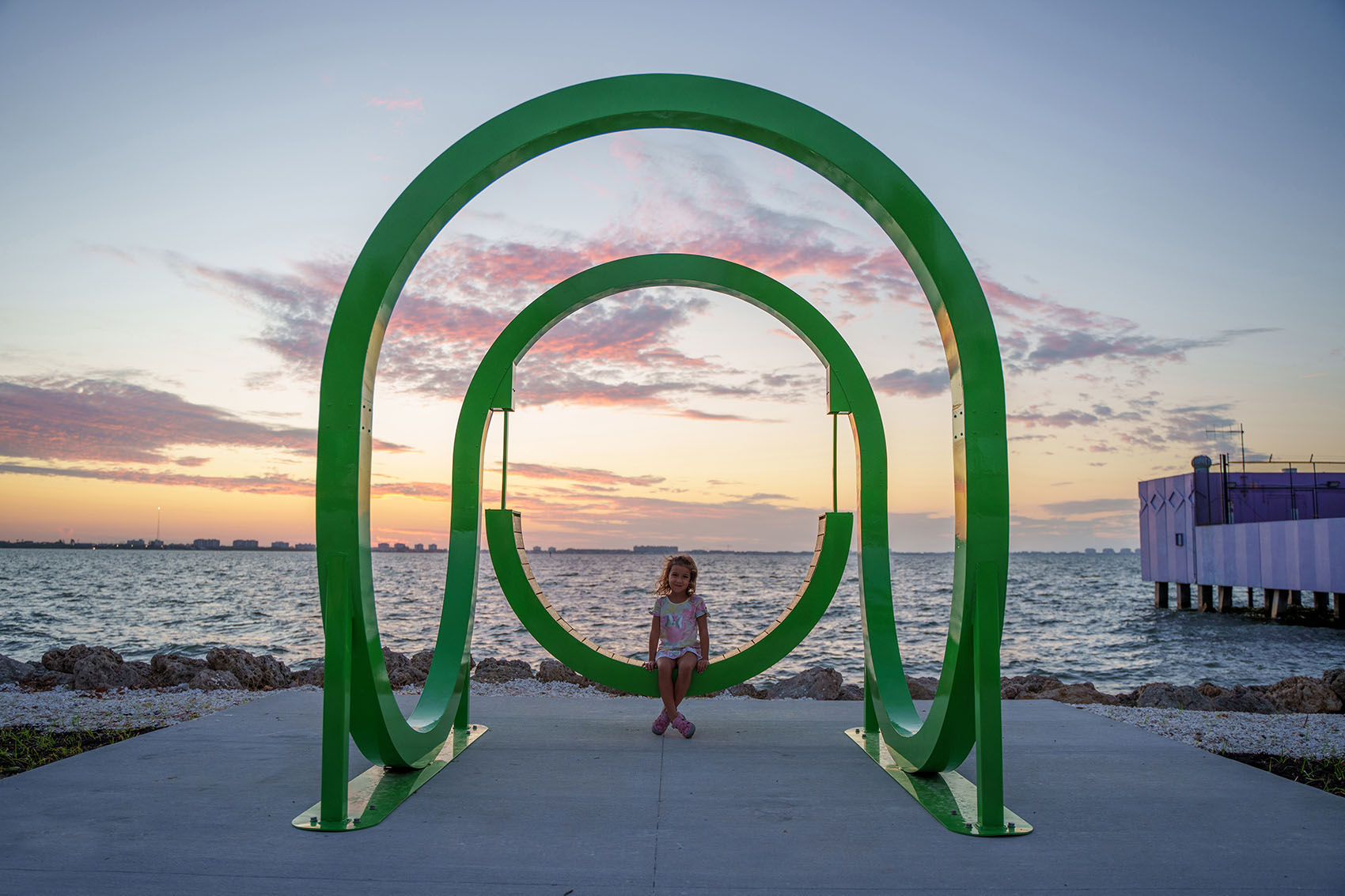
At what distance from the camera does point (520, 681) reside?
32.2 feet

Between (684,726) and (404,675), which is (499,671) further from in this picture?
(684,726)


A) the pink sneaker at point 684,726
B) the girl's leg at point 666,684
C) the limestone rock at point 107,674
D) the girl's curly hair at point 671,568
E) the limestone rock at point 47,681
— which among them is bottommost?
the limestone rock at point 47,681

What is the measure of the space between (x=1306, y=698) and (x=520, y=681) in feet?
31.4

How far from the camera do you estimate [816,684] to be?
942cm

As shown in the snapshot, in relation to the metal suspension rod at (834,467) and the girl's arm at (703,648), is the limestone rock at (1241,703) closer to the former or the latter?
the metal suspension rod at (834,467)

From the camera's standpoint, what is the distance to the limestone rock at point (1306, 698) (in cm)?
992

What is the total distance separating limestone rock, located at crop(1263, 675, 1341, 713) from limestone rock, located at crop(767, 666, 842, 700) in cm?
516

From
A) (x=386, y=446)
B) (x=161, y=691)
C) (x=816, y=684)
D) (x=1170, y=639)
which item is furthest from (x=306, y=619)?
(x=1170, y=639)

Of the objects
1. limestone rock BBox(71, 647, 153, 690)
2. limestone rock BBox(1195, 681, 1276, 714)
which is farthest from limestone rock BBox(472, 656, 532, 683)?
limestone rock BBox(1195, 681, 1276, 714)

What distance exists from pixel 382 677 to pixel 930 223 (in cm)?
382

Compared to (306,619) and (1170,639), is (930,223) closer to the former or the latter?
(1170,639)

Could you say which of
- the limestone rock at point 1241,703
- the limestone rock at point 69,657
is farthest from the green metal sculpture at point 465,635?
the limestone rock at point 69,657

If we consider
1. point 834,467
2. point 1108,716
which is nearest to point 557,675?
point 834,467

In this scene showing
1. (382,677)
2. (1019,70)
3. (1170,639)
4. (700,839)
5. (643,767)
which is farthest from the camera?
(1170,639)
